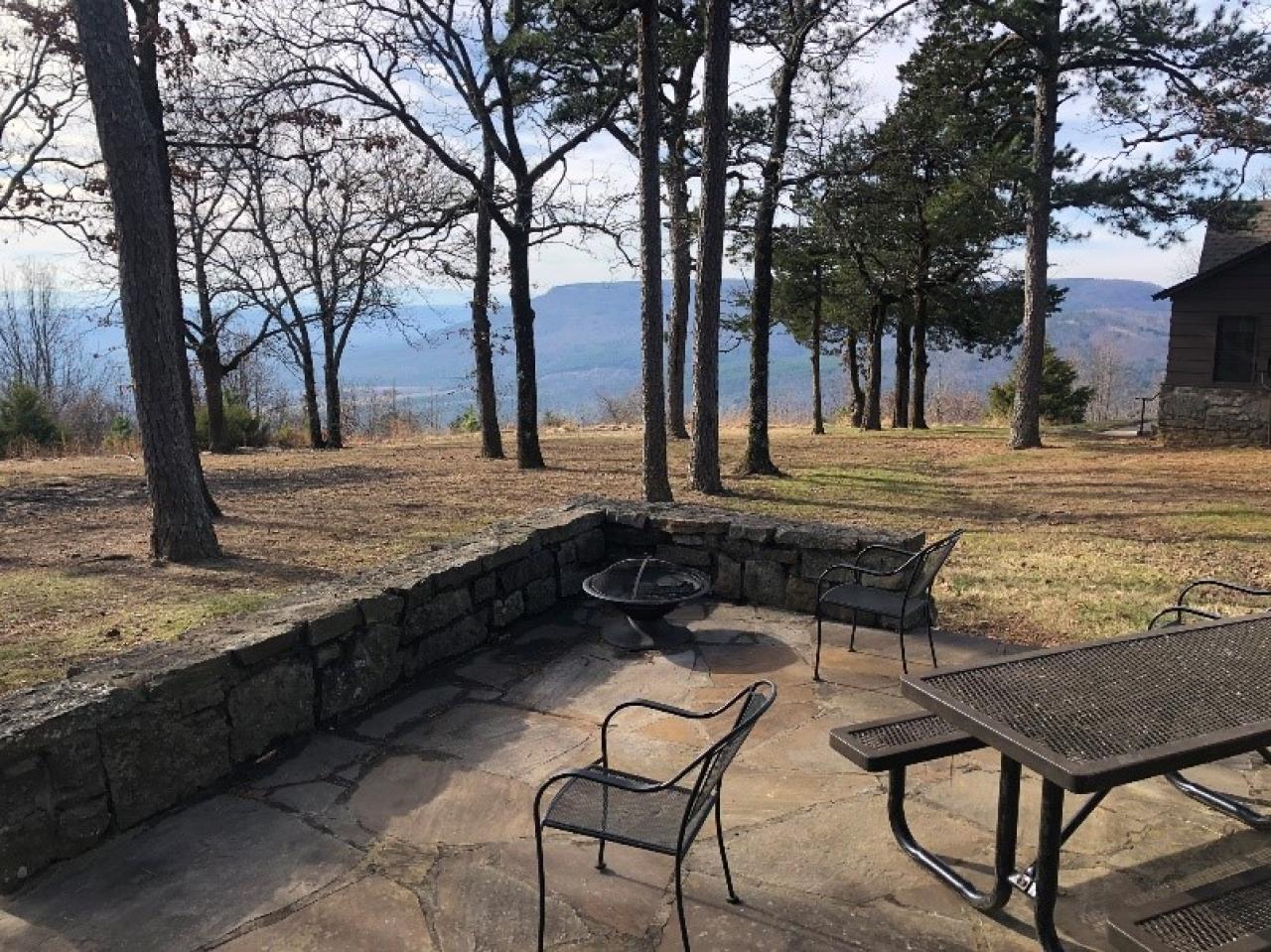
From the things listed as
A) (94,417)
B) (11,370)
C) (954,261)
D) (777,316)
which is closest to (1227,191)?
(954,261)

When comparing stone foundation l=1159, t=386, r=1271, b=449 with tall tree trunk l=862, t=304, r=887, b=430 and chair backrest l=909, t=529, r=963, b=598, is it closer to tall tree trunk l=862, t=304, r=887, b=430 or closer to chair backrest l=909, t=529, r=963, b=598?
tall tree trunk l=862, t=304, r=887, b=430

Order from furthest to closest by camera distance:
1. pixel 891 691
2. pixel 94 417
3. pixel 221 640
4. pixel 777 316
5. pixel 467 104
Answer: pixel 94 417 < pixel 777 316 < pixel 467 104 < pixel 891 691 < pixel 221 640

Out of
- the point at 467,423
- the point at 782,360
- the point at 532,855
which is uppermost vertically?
the point at 782,360

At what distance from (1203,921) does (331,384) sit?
2371 cm

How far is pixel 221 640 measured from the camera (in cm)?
330

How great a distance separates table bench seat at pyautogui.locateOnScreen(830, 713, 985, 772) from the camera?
2.50 meters

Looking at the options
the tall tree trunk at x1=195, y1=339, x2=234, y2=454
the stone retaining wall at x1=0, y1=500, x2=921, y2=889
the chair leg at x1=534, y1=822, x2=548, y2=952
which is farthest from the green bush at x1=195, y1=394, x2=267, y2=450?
the chair leg at x1=534, y1=822, x2=548, y2=952

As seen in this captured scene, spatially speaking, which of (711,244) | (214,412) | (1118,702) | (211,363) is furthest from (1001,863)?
(211,363)

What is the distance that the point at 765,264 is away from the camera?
37.2 ft

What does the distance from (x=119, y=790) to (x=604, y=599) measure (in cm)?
227

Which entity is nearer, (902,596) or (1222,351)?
(902,596)

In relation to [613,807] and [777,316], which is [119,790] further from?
[777,316]

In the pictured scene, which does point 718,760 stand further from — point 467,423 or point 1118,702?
point 467,423

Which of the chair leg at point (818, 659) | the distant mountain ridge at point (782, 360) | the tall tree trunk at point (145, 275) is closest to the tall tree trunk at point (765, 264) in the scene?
the distant mountain ridge at point (782, 360)
